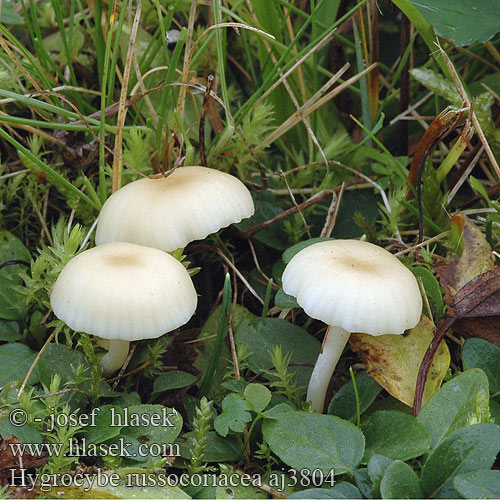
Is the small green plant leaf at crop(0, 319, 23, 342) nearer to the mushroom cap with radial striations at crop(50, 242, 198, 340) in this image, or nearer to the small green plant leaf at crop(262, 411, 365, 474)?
the mushroom cap with radial striations at crop(50, 242, 198, 340)

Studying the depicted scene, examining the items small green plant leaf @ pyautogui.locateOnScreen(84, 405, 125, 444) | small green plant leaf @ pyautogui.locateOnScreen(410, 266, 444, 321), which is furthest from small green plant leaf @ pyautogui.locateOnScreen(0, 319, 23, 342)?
small green plant leaf @ pyautogui.locateOnScreen(410, 266, 444, 321)

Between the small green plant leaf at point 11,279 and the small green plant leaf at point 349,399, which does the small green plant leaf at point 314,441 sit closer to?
the small green plant leaf at point 349,399

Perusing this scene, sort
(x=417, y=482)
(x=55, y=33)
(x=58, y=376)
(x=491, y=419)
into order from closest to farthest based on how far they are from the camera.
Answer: (x=417, y=482), (x=491, y=419), (x=58, y=376), (x=55, y=33)

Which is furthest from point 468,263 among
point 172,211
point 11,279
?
point 11,279

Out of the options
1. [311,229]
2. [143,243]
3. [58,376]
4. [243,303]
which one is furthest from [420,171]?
[58,376]

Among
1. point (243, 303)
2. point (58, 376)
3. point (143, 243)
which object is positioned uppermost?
point (143, 243)

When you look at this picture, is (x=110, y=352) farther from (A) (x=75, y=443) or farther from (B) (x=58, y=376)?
(A) (x=75, y=443)

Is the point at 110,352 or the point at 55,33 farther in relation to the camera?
the point at 55,33
